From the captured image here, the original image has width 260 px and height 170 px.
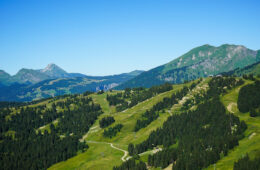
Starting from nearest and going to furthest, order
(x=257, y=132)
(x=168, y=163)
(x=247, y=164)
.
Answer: (x=247, y=164) < (x=257, y=132) < (x=168, y=163)

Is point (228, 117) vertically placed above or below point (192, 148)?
above

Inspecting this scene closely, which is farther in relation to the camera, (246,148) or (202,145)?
(202,145)

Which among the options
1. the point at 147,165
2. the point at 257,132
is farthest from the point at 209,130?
the point at 147,165

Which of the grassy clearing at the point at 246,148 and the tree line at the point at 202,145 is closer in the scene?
the grassy clearing at the point at 246,148

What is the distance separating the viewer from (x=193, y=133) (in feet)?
627

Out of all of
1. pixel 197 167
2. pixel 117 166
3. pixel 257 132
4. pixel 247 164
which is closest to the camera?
pixel 247 164

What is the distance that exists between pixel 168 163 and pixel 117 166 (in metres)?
35.5

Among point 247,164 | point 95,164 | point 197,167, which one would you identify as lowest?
point 95,164

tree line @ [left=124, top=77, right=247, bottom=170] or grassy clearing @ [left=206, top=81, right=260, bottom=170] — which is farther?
tree line @ [left=124, top=77, right=247, bottom=170]

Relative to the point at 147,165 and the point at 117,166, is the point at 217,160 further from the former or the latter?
the point at 117,166

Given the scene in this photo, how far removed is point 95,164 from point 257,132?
11081cm

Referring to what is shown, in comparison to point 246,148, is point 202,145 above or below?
below

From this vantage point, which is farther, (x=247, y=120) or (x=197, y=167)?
(x=247, y=120)

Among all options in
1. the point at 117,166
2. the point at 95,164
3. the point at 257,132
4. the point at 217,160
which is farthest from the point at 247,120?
the point at 95,164
